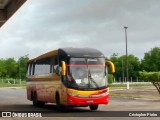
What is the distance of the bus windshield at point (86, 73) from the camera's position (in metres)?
20.1

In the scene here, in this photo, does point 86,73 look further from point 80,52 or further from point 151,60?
point 151,60

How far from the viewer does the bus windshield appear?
2011 cm

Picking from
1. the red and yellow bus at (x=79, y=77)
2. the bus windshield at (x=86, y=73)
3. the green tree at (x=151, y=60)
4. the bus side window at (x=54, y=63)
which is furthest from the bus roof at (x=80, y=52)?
the green tree at (x=151, y=60)

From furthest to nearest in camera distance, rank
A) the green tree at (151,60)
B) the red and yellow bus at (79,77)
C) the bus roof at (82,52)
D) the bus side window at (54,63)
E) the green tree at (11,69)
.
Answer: the green tree at (11,69)
the green tree at (151,60)
the bus side window at (54,63)
the bus roof at (82,52)
the red and yellow bus at (79,77)

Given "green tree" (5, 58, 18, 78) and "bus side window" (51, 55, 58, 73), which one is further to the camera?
"green tree" (5, 58, 18, 78)

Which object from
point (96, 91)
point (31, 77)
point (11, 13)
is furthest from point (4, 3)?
point (96, 91)

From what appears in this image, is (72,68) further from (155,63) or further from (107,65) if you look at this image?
(155,63)

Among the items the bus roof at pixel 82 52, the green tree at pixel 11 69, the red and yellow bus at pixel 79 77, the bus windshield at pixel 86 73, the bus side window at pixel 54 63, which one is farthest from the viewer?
the green tree at pixel 11 69

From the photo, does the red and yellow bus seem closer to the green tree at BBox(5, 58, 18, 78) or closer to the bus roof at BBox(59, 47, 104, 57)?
the bus roof at BBox(59, 47, 104, 57)

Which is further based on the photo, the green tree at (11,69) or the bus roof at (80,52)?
the green tree at (11,69)

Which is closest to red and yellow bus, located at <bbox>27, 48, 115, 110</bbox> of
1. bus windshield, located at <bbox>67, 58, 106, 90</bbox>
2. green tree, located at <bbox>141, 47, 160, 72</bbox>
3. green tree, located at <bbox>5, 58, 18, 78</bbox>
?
bus windshield, located at <bbox>67, 58, 106, 90</bbox>

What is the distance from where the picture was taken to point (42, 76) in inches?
972

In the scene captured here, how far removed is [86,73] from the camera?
20.3 m

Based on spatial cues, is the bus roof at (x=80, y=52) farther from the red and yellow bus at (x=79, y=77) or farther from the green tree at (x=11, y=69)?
the green tree at (x=11, y=69)
